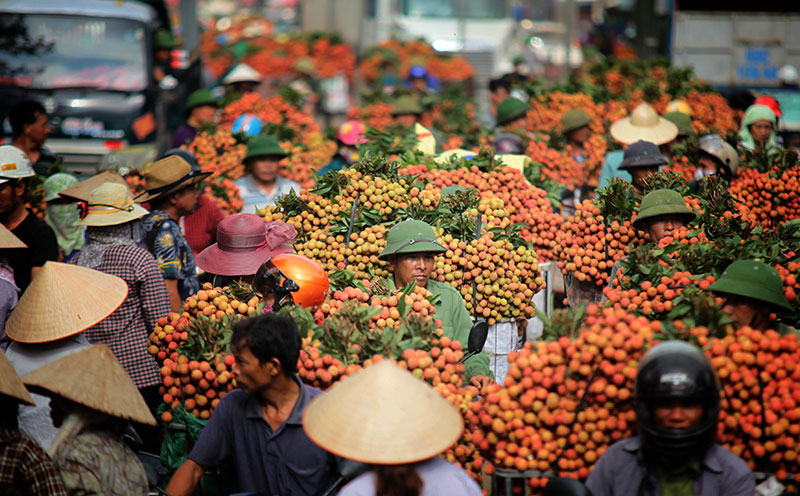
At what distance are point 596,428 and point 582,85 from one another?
935 centimetres

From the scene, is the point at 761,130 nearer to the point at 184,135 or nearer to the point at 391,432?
the point at 184,135

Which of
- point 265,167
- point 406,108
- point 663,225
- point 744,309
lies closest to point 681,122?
point 406,108

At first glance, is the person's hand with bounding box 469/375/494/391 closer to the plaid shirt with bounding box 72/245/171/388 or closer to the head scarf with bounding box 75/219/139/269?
the plaid shirt with bounding box 72/245/171/388

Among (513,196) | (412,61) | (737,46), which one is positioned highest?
(513,196)

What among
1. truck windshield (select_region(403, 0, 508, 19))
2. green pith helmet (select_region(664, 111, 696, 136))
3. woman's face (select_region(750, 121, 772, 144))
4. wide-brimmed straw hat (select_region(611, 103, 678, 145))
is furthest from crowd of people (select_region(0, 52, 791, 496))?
truck windshield (select_region(403, 0, 508, 19))

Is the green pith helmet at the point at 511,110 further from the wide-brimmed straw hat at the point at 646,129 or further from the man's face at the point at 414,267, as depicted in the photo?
the man's face at the point at 414,267

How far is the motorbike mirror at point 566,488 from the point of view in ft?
9.62

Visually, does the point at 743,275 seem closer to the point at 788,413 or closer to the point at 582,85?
the point at 788,413

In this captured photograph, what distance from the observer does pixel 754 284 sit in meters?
3.75

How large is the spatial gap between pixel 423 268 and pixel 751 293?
1888 millimetres

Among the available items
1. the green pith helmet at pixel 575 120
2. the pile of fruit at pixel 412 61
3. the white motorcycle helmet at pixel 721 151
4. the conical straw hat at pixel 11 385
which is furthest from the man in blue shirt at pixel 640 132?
the pile of fruit at pixel 412 61

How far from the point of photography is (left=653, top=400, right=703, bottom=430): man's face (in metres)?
2.83

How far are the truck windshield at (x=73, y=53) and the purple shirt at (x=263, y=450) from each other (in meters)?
10.1

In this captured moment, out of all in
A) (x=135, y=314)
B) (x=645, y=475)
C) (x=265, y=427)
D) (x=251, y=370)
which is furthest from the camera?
(x=135, y=314)
